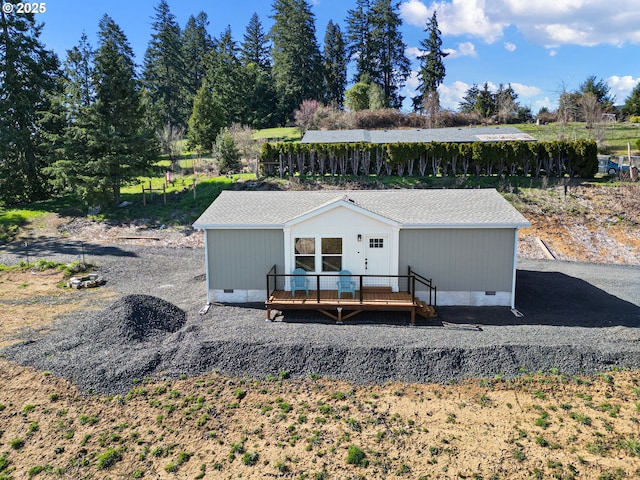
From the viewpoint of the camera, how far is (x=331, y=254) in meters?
13.8

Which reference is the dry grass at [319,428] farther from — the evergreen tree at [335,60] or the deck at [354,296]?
the evergreen tree at [335,60]

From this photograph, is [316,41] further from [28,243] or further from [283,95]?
[28,243]

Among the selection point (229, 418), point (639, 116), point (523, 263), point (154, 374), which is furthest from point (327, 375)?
point (639, 116)

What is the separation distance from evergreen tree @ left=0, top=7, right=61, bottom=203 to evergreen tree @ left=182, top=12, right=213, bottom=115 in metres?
29.5

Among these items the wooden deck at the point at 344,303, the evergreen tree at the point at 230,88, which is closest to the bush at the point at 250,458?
the wooden deck at the point at 344,303

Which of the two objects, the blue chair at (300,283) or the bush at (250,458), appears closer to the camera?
the bush at (250,458)

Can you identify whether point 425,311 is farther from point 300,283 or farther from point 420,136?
point 420,136

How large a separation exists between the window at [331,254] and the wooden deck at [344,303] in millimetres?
896

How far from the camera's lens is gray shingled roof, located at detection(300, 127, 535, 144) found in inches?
1242

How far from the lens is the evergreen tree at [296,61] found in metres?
56.6

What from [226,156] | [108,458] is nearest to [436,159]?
[226,156]

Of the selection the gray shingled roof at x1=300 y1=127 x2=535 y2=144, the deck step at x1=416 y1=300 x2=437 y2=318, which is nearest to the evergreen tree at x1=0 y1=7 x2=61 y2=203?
the gray shingled roof at x1=300 y1=127 x2=535 y2=144

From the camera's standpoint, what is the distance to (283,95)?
5641cm

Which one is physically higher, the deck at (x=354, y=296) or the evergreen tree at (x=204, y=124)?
the evergreen tree at (x=204, y=124)
